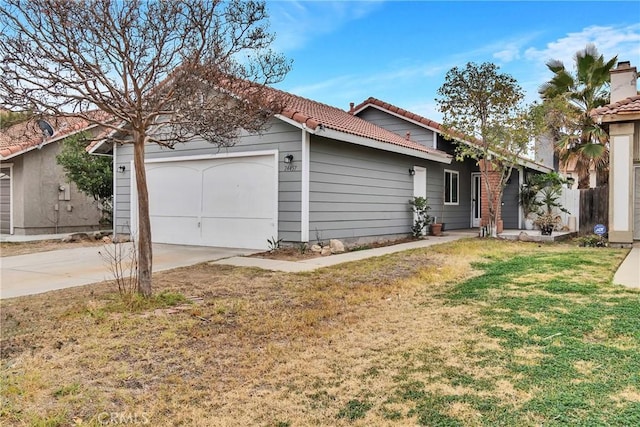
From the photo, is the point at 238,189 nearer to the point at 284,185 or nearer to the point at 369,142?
the point at 284,185

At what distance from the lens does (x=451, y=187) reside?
16922 millimetres

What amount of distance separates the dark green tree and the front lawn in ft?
29.5

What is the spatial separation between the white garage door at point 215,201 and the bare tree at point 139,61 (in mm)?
4313

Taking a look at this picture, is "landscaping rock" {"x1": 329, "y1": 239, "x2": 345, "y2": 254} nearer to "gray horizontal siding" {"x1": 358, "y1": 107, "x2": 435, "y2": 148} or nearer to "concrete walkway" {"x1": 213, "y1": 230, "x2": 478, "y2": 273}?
"concrete walkway" {"x1": 213, "y1": 230, "x2": 478, "y2": 273}

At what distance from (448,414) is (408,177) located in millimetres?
11758

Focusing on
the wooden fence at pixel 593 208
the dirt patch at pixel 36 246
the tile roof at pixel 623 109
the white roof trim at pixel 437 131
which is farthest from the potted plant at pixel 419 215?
the dirt patch at pixel 36 246

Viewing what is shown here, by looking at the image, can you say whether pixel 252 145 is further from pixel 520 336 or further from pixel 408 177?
pixel 520 336

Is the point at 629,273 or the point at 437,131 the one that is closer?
the point at 629,273

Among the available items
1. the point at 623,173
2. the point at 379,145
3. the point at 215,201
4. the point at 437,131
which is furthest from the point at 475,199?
the point at 215,201

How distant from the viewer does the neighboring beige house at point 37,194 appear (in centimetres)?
1518

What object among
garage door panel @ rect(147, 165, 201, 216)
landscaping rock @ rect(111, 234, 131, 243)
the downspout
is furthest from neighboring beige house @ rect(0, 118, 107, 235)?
the downspout

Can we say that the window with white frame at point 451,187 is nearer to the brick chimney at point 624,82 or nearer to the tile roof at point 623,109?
the brick chimney at point 624,82

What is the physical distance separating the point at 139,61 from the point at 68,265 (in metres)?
4.97

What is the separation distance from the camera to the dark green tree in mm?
13883
